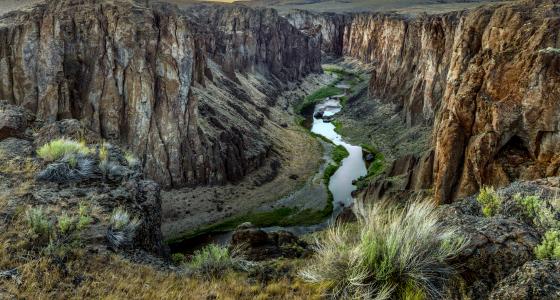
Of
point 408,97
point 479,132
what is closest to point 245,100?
point 408,97

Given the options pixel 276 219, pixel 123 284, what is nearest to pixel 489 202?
pixel 123 284

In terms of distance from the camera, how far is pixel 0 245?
822cm

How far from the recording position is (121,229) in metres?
10.3

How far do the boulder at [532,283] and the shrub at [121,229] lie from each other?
7507 mm

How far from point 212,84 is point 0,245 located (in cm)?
5991

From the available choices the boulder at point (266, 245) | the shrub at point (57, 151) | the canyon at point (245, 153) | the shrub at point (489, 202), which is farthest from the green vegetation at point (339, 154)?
the shrub at point (489, 202)

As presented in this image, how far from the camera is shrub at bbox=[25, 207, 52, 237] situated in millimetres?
9062

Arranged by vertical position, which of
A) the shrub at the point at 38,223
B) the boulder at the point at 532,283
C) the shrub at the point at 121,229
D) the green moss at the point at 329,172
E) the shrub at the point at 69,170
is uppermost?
the boulder at the point at 532,283

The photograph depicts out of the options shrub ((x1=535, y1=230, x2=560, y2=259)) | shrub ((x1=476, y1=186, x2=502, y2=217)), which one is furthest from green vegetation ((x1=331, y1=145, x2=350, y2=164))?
shrub ((x1=535, y1=230, x2=560, y2=259))

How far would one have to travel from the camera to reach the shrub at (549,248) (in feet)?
22.6

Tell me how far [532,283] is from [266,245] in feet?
33.5

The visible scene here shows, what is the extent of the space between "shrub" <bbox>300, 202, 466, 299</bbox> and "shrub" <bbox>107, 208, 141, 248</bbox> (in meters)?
4.56

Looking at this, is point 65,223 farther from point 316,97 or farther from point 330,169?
point 316,97

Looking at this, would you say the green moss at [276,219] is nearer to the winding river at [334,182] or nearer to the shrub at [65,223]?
the winding river at [334,182]
